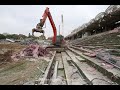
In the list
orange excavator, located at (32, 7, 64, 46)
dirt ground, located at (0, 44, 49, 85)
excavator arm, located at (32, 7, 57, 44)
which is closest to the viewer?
dirt ground, located at (0, 44, 49, 85)

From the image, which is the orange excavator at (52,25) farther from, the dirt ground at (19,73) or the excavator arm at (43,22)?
the dirt ground at (19,73)

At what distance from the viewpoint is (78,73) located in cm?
499

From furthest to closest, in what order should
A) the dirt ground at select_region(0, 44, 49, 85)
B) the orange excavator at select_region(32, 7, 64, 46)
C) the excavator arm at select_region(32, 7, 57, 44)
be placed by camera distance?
the orange excavator at select_region(32, 7, 64, 46) → the excavator arm at select_region(32, 7, 57, 44) → the dirt ground at select_region(0, 44, 49, 85)

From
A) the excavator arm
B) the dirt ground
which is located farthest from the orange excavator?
the dirt ground

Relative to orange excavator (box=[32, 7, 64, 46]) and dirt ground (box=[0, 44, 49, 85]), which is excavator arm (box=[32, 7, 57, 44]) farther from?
dirt ground (box=[0, 44, 49, 85])

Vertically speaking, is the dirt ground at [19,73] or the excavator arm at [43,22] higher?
the excavator arm at [43,22]

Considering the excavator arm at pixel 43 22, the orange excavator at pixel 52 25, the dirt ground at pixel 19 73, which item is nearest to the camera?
the dirt ground at pixel 19 73

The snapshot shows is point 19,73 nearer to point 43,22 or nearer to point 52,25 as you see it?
Answer: point 43,22

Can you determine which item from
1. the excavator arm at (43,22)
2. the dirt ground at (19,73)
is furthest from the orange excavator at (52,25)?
the dirt ground at (19,73)

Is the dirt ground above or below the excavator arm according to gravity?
below

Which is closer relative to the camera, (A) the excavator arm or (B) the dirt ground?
(B) the dirt ground

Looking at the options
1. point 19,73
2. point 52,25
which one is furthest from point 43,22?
point 19,73

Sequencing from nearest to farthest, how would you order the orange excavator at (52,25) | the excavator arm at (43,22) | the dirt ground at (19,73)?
the dirt ground at (19,73) < the excavator arm at (43,22) < the orange excavator at (52,25)
